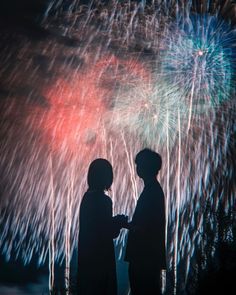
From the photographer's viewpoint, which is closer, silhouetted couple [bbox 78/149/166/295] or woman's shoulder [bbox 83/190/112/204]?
silhouetted couple [bbox 78/149/166/295]

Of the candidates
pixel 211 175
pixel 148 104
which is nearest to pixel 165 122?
pixel 148 104

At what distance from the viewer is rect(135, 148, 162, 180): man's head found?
4789 millimetres

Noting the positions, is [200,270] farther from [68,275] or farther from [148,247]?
[68,275]

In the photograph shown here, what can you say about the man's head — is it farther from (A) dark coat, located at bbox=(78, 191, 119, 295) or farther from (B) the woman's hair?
(A) dark coat, located at bbox=(78, 191, 119, 295)

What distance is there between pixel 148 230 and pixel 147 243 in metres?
0.12

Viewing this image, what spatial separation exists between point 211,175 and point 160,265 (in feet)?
15.1

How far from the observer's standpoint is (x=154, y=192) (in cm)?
470

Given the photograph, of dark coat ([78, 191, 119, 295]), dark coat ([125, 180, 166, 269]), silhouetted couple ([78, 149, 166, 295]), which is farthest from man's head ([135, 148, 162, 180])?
dark coat ([78, 191, 119, 295])

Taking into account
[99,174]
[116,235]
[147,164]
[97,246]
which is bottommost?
[97,246]

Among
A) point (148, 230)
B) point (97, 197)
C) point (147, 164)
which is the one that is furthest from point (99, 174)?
point (148, 230)

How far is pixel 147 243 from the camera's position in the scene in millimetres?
4633

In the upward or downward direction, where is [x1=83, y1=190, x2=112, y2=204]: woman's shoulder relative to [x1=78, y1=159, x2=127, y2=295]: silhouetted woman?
upward

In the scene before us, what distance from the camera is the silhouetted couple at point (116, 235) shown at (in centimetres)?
463

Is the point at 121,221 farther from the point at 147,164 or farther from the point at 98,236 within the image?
the point at 147,164
